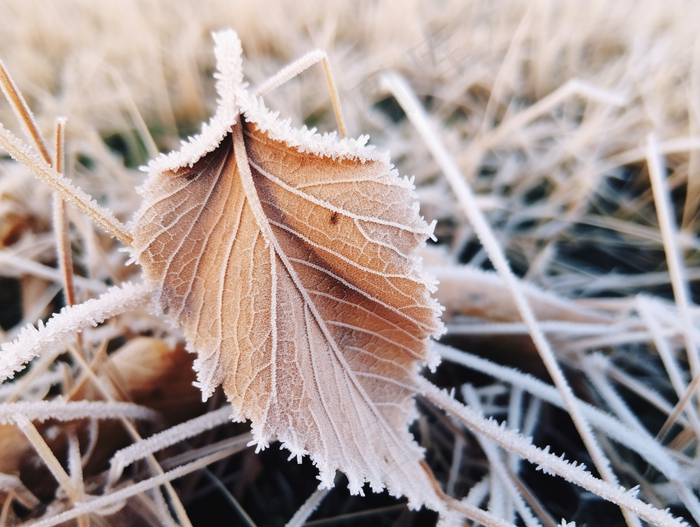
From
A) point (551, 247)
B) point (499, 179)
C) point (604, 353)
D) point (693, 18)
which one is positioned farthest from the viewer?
point (693, 18)

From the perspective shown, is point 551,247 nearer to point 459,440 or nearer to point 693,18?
point 459,440

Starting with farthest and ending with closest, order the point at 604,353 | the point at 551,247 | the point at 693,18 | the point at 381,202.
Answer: the point at 693,18 < the point at 551,247 < the point at 604,353 < the point at 381,202

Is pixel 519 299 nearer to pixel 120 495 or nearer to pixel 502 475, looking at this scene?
pixel 502 475

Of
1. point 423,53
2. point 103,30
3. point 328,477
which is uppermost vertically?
point 103,30

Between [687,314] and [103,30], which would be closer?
[687,314]

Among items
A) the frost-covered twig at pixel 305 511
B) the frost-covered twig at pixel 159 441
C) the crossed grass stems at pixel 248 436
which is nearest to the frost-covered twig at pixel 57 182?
the crossed grass stems at pixel 248 436

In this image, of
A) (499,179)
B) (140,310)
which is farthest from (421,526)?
(499,179)

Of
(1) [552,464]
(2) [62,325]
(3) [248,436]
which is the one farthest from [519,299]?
(2) [62,325]

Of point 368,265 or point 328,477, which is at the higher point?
point 368,265
